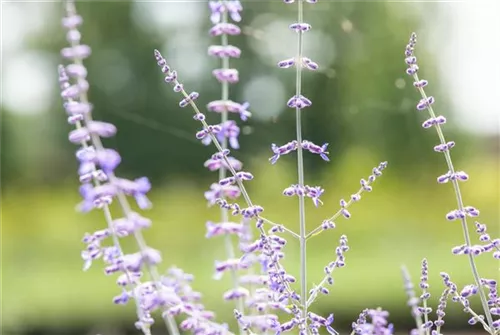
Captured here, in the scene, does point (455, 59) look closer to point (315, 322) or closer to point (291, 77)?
point (291, 77)

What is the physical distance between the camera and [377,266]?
6.07 meters

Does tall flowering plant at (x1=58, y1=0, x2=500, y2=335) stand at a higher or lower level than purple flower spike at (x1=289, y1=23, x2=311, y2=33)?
lower

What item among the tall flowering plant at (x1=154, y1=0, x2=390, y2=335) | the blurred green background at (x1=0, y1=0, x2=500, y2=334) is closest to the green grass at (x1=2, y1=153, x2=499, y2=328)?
the blurred green background at (x1=0, y1=0, x2=500, y2=334)

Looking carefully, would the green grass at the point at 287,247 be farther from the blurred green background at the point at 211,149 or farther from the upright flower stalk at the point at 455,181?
the upright flower stalk at the point at 455,181

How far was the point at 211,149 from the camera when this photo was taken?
26.6 feet

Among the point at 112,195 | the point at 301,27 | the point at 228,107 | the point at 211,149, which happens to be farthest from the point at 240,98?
the point at 112,195

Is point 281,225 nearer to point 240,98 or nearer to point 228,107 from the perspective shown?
point 228,107

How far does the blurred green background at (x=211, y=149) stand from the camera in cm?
619

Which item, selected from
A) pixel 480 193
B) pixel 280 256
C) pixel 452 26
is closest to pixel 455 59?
pixel 452 26

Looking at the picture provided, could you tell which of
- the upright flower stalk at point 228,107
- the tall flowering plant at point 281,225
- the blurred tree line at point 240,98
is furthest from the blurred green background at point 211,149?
the tall flowering plant at point 281,225

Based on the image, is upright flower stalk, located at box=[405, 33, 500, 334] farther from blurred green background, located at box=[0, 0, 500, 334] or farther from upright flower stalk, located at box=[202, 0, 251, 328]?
blurred green background, located at box=[0, 0, 500, 334]

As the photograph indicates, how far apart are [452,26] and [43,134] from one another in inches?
176

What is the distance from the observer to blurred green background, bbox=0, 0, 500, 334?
619cm

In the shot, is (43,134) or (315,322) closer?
(315,322)
